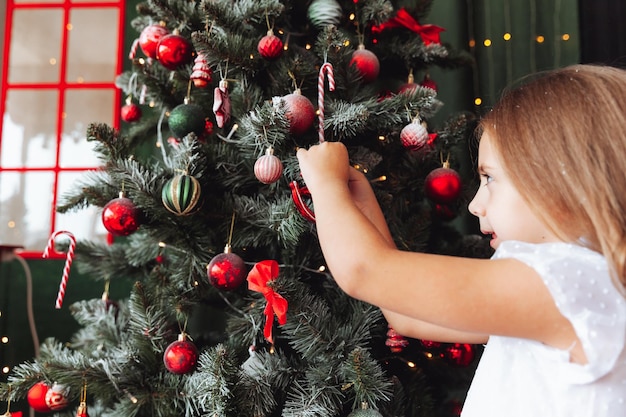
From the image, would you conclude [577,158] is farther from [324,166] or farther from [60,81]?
[60,81]

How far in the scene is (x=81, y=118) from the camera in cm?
→ 196

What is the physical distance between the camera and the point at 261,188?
4.00ft

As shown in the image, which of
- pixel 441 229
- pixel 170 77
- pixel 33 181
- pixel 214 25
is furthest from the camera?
pixel 33 181

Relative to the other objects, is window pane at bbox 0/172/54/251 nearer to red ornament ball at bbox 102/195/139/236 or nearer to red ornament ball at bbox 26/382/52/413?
red ornament ball at bbox 26/382/52/413

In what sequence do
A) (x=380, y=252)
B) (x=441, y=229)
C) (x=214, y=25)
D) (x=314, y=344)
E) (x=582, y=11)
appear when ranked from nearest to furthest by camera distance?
(x=380, y=252) < (x=314, y=344) < (x=214, y=25) < (x=441, y=229) < (x=582, y=11)

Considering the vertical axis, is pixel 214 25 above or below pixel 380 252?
above

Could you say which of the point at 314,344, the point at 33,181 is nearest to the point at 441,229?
the point at 314,344

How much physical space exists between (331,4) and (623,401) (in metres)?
0.93

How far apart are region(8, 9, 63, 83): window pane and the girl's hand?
149 centimetres

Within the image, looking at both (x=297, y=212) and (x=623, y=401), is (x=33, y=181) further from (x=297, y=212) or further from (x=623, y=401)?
(x=623, y=401)

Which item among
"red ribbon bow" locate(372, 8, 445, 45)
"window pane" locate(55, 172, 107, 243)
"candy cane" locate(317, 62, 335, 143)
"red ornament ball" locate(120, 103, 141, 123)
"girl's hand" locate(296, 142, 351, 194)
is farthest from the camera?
"window pane" locate(55, 172, 107, 243)

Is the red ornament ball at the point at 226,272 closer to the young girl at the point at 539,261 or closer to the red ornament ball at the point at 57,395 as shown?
the young girl at the point at 539,261

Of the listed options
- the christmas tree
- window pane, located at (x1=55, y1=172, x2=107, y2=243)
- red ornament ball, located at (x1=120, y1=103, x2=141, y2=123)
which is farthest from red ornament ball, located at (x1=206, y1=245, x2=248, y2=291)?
window pane, located at (x1=55, y1=172, x2=107, y2=243)

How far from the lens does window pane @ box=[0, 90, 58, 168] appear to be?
195cm
